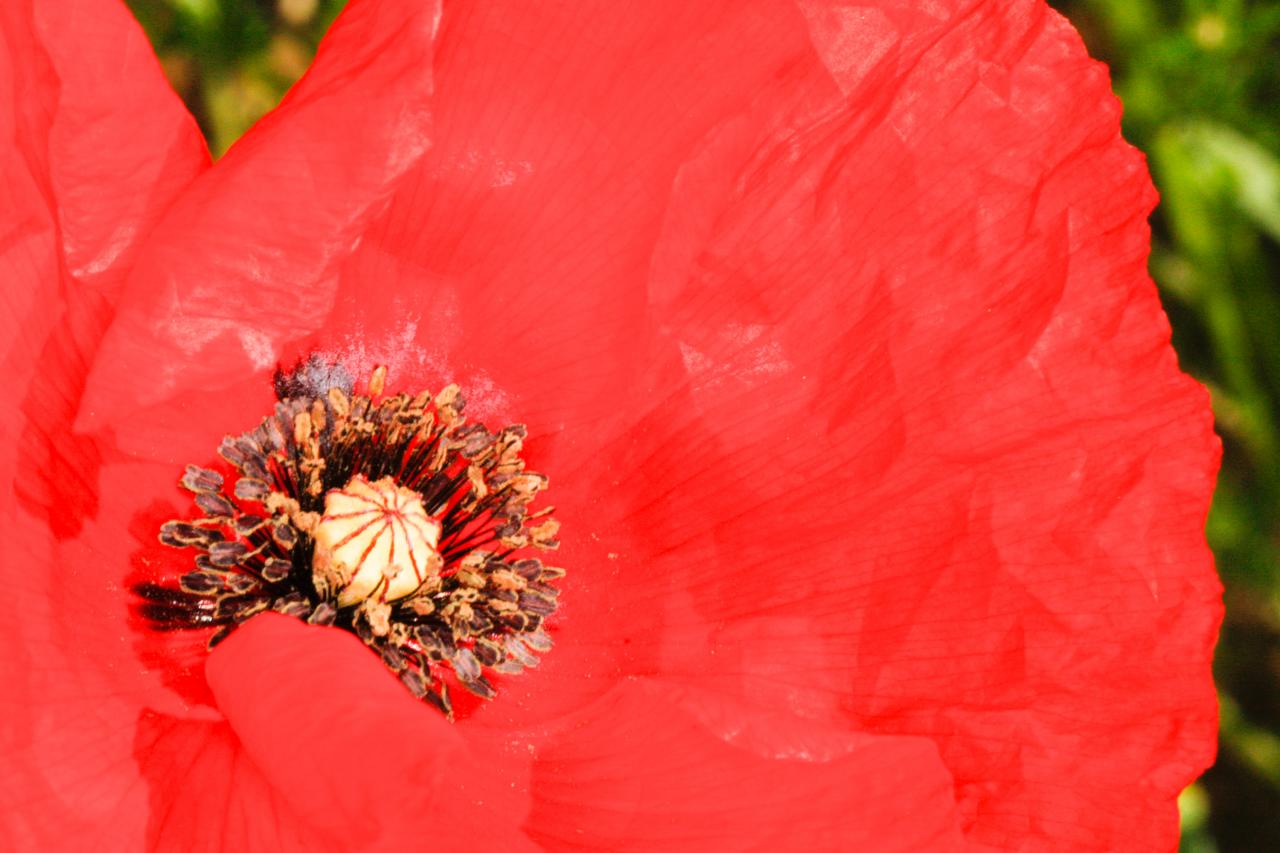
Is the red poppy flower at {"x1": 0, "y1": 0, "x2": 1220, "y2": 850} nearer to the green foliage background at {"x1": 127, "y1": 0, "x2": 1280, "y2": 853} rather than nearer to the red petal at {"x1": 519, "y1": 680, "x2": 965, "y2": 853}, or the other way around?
the red petal at {"x1": 519, "y1": 680, "x2": 965, "y2": 853}

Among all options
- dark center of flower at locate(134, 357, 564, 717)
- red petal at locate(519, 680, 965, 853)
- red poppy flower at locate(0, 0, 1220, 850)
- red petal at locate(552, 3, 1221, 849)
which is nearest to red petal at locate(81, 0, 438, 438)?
red poppy flower at locate(0, 0, 1220, 850)

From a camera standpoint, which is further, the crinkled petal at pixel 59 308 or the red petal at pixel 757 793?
the red petal at pixel 757 793

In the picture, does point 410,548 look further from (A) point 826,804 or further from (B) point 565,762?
(A) point 826,804

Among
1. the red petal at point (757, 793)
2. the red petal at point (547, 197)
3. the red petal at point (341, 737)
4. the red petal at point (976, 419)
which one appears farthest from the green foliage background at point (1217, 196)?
the red petal at point (341, 737)

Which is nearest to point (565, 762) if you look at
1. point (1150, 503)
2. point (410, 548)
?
point (410, 548)

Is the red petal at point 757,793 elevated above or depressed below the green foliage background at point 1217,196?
above

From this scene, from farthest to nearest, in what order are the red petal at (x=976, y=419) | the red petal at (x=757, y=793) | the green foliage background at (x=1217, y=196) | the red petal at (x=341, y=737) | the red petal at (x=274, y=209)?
the green foliage background at (x=1217, y=196)
the red petal at (x=976, y=419)
the red petal at (x=757, y=793)
the red petal at (x=274, y=209)
the red petal at (x=341, y=737)

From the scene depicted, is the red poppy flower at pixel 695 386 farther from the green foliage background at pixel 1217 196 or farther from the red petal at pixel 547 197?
the green foliage background at pixel 1217 196

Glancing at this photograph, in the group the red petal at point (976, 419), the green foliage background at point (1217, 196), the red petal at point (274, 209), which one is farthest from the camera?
the green foliage background at point (1217, 196)
